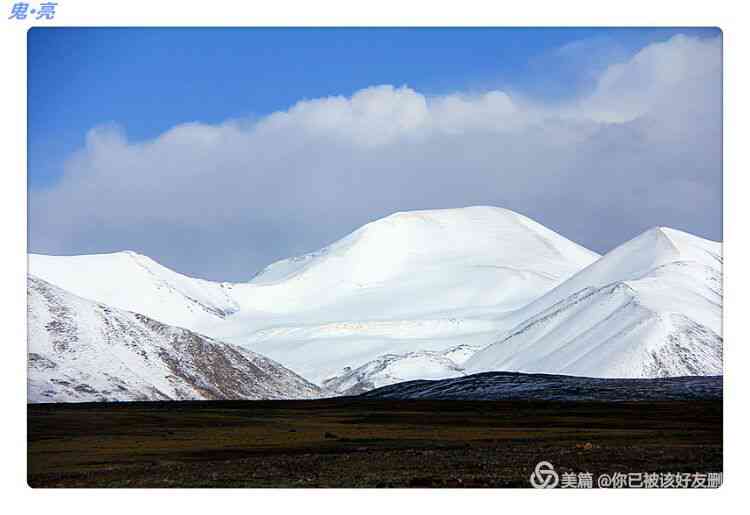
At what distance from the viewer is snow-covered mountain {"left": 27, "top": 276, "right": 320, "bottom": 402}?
104750mm

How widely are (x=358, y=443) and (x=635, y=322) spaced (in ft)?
270

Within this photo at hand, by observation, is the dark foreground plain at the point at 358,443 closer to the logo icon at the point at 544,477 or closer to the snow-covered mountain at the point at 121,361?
the logo icon at the point at 544,477

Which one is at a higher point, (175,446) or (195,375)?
Answer: (195,375)

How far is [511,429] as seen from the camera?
7662 cm

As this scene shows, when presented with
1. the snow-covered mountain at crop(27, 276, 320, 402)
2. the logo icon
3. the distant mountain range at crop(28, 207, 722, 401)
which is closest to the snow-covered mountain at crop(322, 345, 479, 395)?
the distant mountain range at crop(28, 207, 722, 401)

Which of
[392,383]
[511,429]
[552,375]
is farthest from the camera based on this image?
[392,383]

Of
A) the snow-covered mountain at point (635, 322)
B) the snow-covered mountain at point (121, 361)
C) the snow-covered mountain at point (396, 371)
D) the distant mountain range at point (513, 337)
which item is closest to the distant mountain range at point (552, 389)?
the snow-covered mountain at point (635, 322)

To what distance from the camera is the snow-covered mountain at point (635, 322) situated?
132 m

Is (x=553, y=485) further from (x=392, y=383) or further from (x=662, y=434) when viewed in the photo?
(x=392, y=383)

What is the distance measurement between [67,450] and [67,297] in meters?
60.1

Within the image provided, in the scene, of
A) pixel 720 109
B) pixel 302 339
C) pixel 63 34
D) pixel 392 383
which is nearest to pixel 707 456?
pixel 720 109

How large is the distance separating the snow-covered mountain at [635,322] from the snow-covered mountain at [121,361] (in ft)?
108

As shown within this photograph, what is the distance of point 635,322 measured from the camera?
463 feet

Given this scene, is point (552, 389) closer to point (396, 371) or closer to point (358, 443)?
point (396, 371)
